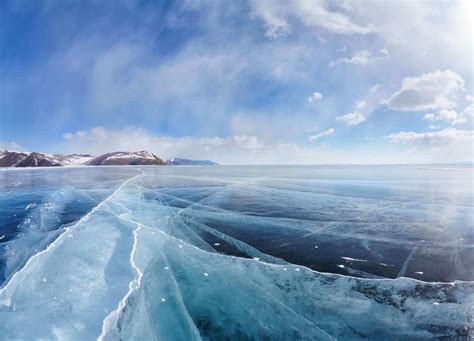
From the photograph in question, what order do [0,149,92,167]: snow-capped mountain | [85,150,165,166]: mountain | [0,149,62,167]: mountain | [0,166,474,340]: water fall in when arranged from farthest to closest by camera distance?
[85,150,165,166]: mountain, [0,149,92,167]: snow-capped mountain, [0,149,62,167]: mountain, [0,166,474,340]: water

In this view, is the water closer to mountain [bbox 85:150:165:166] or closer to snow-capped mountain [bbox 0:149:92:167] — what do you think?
snow-capped mountain [bbox 0:149:92:167]

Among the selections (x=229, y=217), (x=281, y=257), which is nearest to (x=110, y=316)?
(x=281, y=257)

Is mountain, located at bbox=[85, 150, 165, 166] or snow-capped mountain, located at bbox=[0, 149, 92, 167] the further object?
mountain, located at bbox=[85, 150, 165, 166]

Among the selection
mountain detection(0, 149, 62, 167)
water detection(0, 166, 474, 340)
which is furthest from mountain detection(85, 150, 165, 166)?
water detection(0, 166, 474, 340)

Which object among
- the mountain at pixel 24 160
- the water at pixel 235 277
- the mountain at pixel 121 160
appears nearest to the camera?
the water at pixel 235 277

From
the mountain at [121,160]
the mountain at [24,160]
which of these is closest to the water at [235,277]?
the mountain at [24,160]

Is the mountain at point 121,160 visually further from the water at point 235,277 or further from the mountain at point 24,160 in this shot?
the water at point 235,277

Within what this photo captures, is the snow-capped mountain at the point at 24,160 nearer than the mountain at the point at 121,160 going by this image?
Yes

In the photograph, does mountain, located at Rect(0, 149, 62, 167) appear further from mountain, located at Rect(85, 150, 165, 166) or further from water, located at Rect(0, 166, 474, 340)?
water, located at Rect(0, 166, 474, 340)

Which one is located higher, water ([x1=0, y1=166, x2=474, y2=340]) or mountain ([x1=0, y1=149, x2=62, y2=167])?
mountain ([x1=0, y1=149, x2=62, y2=167])

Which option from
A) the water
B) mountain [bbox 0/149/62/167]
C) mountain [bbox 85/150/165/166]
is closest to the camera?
the water

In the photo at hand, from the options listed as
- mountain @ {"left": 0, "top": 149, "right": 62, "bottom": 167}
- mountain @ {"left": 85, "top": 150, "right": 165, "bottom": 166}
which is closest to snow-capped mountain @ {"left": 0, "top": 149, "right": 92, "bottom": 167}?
mountain @ {"left": 0, "top": 149, "right": 62, "bottom": 167}

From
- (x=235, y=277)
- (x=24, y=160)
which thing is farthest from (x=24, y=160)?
(x=235, y=277)
